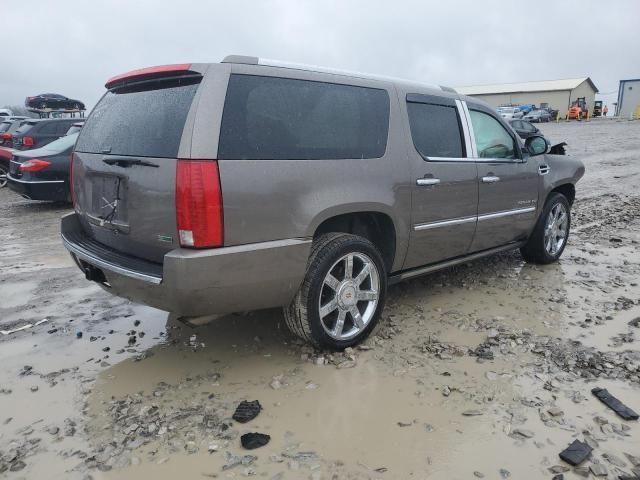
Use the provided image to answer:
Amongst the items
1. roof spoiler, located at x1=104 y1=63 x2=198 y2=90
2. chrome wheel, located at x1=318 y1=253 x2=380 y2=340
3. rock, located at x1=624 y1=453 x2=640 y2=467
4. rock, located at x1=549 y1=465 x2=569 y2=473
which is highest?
roof spoiler, located at x1=104 y1=63 x2=198 y2=90

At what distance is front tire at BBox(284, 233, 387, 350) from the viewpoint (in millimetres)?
3285

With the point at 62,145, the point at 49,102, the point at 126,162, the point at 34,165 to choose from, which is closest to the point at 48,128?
the point at 62,145

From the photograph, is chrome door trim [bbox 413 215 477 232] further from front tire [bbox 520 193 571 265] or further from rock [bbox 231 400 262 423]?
rock [bbox 231 400 262 423]

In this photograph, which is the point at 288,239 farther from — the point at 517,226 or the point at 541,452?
the point at 517,226

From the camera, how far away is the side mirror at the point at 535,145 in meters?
5.16

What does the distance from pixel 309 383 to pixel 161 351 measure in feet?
3.89

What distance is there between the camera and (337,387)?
313 centimetres

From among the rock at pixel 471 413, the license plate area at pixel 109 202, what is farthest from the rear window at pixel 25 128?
the rock at pixel 471 413

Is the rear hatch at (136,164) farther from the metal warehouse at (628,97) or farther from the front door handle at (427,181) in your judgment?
the metal warehouse at (628,97)

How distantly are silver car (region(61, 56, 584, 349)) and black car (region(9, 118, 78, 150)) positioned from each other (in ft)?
31.7

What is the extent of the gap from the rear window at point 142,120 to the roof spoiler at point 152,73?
1.8 inches

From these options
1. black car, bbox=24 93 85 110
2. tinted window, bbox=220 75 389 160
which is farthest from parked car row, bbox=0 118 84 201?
black car, bbox=24 93 85 110

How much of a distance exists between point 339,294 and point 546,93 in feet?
221

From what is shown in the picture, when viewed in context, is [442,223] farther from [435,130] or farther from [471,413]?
[471,413]
